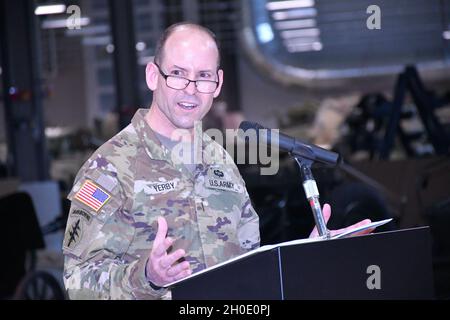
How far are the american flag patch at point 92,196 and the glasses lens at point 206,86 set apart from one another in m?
0.33

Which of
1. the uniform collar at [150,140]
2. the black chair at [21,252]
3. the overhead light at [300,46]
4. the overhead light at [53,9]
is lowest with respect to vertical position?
the black chair at [21,252]

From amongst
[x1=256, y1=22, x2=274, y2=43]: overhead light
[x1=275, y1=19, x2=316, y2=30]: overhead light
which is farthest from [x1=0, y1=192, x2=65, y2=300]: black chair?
[x1=256, y1=22, x2=274, y2=43]: overhead light

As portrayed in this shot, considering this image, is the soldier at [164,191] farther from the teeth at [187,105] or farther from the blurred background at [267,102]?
the blurred background at [267,102]

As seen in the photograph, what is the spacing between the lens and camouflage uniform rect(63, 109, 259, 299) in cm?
188

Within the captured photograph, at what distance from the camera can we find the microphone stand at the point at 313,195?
186cm

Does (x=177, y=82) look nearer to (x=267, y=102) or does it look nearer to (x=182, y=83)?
(x=182, y=83)

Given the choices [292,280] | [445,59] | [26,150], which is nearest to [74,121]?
[445,59]

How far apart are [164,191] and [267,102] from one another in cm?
1930

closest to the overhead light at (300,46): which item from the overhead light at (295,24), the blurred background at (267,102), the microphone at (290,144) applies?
the blurred background at (267,102)

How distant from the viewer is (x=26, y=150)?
779 centimetres

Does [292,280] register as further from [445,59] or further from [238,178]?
[445,59]

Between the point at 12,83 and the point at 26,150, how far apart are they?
0.61 metres

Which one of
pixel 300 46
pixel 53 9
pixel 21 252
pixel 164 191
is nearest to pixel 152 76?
pixel 164 191

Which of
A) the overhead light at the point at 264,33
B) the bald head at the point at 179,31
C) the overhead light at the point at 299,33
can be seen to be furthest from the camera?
the overhead light at the point at 299,33
